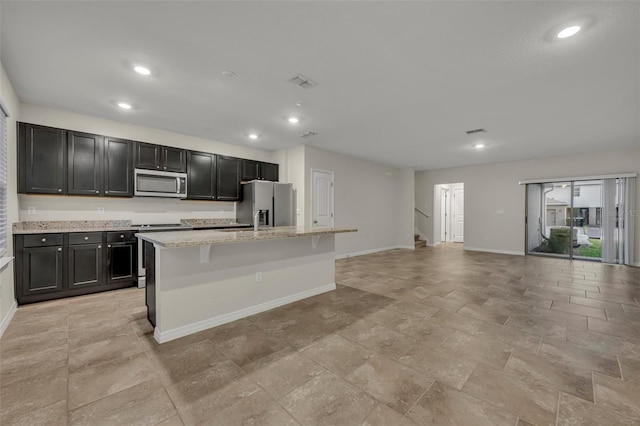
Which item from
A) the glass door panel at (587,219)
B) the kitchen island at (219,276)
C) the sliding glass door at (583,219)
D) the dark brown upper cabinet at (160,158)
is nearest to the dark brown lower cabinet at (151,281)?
the kitchen island at (219,276)

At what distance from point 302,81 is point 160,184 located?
3.18 meters

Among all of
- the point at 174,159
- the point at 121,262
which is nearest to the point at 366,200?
the point at 174,159

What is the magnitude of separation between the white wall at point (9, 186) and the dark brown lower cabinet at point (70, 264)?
19 centimetres

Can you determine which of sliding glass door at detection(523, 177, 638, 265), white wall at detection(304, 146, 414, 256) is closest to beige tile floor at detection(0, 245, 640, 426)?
white wall at detection(304, 146, 414, 256)

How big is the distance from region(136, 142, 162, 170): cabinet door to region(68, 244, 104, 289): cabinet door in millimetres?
1457

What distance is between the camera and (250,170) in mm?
5840

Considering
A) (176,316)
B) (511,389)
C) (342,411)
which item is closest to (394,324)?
(511,389)

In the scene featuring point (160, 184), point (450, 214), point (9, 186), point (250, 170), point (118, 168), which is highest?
point (250, 170)

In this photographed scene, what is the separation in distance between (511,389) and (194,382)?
2.18 metres

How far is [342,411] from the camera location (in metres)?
1.59

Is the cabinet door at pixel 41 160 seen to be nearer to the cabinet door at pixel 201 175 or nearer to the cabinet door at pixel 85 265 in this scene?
the cabinet door at pixel 85 265

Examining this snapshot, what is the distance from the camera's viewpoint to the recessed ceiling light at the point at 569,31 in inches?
83.3

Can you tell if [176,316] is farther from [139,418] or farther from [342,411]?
[342,411]

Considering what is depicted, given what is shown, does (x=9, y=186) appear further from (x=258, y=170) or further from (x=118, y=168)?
(x=258, y=170)
